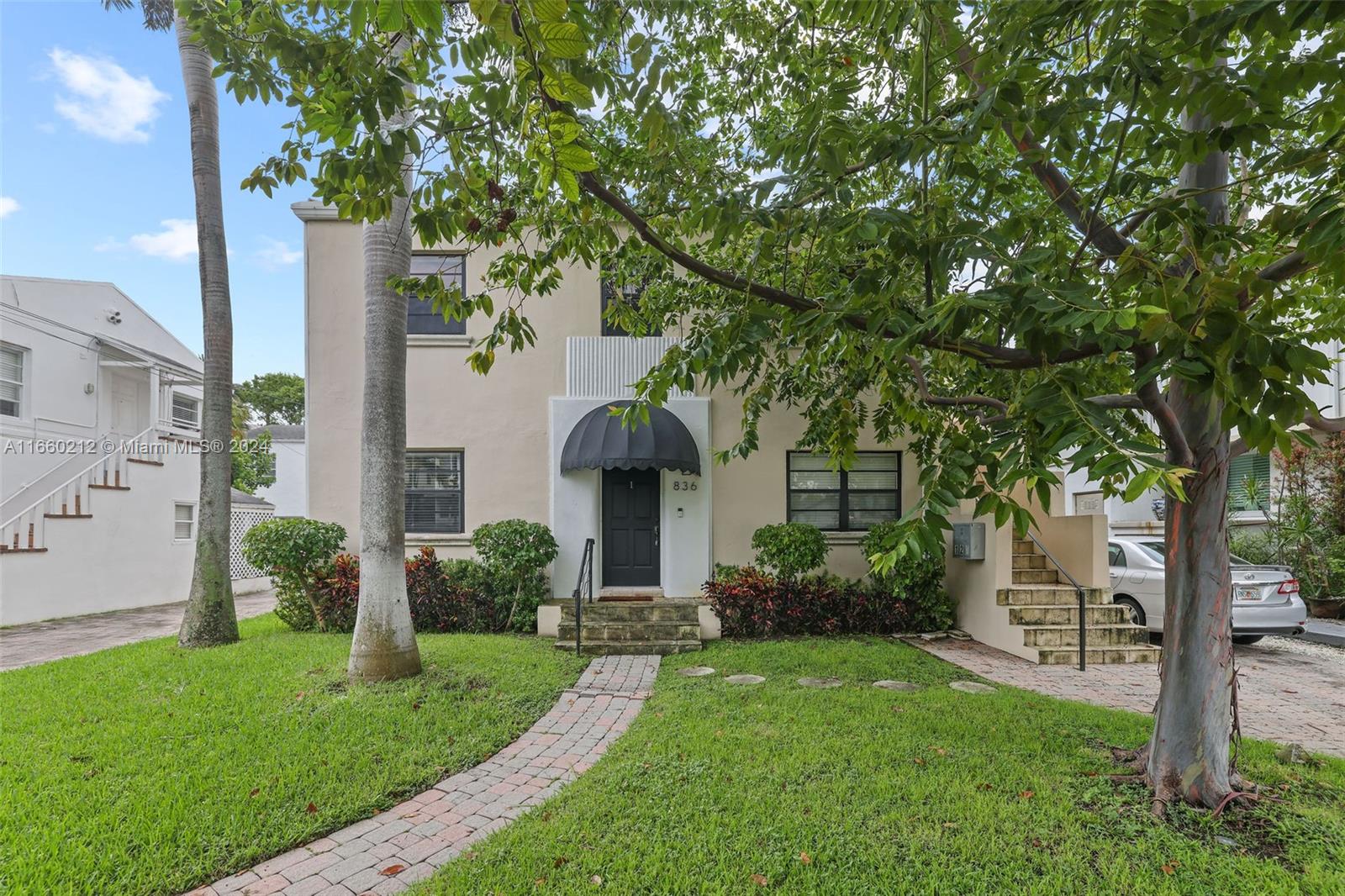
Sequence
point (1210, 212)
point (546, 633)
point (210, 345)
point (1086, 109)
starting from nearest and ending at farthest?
1. point (1086, 109)
2. point (1210, 212)
3. point (210, 345)
4. point (546, 633)

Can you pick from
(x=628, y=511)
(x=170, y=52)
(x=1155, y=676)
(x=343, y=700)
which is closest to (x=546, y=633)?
(x=628, y=511)

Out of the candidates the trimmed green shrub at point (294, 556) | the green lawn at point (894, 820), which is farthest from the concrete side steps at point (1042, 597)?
the trimmed green shrub at point (294, 556)

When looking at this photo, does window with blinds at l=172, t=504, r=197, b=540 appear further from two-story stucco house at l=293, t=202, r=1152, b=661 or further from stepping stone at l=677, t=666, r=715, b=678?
stepping stone at l=677, t=666, r=715, b=678

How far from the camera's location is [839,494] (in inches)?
440

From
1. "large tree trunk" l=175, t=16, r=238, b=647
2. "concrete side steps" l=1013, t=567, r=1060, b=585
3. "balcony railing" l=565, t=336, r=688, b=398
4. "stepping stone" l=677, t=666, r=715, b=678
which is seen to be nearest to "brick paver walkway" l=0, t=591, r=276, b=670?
"large tree trunk" l=175, t=16, r=238, b=647

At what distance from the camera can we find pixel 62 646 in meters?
9.32

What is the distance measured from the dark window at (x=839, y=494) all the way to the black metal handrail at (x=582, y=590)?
13.1ft

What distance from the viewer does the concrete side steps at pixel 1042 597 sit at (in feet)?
29.8

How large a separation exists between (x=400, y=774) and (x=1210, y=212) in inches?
290

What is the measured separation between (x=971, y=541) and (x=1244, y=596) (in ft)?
13.7

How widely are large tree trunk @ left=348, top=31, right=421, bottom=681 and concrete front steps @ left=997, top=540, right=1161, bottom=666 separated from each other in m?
8.53

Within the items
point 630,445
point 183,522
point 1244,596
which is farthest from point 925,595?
point 183,522

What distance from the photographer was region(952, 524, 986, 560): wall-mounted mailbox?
30.8ft

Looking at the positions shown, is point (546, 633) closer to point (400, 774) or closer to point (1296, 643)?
point (400, 774)
